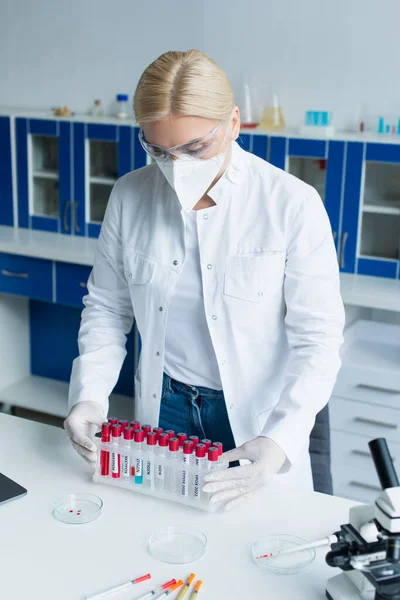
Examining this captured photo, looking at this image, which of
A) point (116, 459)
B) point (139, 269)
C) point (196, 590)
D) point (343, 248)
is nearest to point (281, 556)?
point (196, 590)

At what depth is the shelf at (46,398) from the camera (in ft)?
11.4

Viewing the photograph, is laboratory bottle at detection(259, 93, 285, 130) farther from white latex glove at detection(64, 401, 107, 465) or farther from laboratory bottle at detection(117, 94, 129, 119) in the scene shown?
white latex glove at detection(64, 401, 107, 465)

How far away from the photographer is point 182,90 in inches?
55.4

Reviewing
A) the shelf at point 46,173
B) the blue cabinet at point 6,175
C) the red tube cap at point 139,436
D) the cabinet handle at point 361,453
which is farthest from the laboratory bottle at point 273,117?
the red tube cap at point 139,436

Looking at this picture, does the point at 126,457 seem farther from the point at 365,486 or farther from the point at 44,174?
the point at 44,174

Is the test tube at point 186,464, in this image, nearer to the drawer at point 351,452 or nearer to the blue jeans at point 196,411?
the blue jeans at point 196,411

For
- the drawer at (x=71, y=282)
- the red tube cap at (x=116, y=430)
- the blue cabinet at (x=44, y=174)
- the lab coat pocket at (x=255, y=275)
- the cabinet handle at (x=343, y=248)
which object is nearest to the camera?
the red tube cap at (x=116, y=430)

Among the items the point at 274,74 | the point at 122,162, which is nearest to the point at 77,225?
the point at 122,162

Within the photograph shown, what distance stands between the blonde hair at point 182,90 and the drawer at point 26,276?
188 centimetres

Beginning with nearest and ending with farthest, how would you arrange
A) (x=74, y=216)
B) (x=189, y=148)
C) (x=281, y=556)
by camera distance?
1. (x=281, y=556)
2. (x=189, y=148)
3. (x=74, y=216)

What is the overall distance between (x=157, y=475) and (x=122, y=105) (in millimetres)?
2407

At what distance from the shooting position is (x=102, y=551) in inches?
48.9

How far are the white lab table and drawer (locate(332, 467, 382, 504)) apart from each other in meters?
1.35

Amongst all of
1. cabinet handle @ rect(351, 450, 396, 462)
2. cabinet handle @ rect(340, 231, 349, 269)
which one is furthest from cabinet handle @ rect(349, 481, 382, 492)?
cabinet handle @ rect(340, 231, 349, 269)
